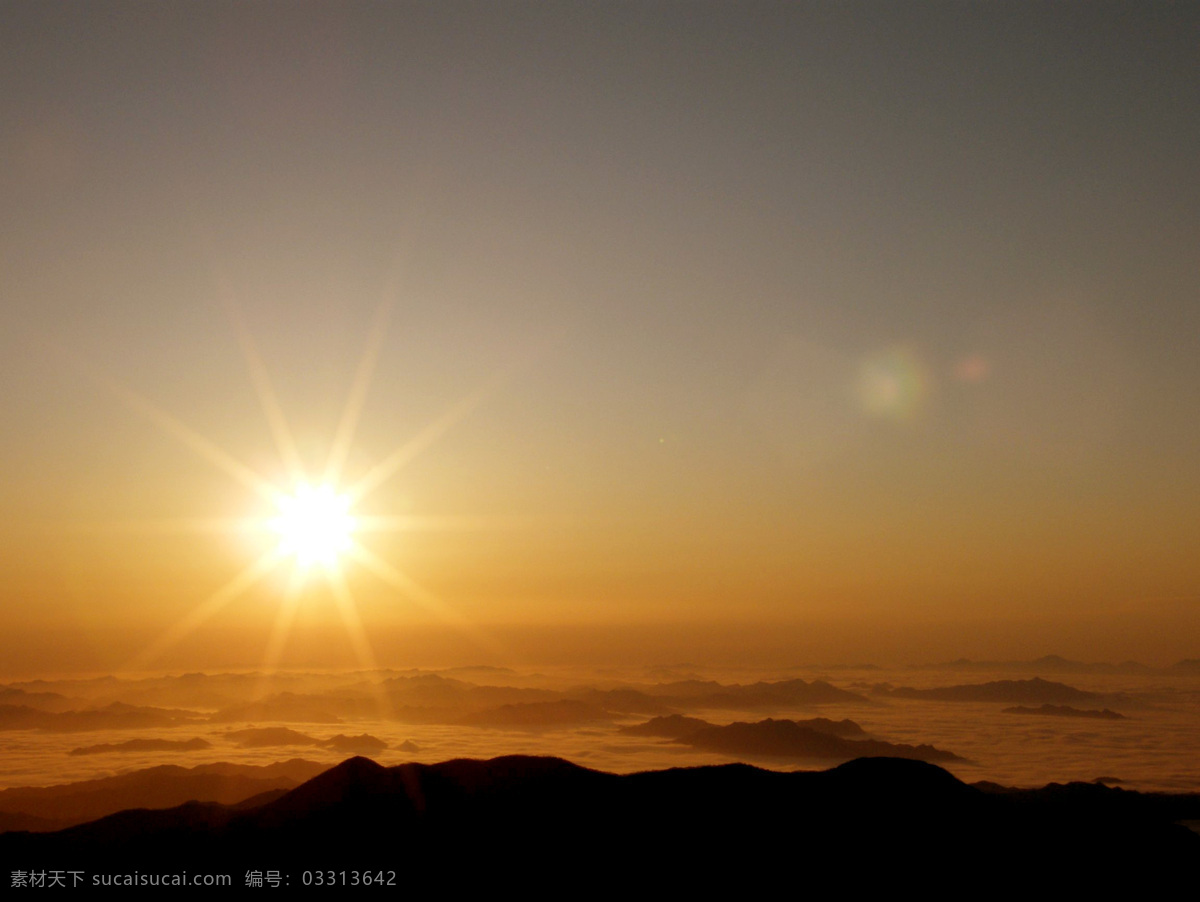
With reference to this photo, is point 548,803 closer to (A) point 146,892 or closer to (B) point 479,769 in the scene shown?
(B) point 479,769

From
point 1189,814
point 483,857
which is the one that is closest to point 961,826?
point 483,857

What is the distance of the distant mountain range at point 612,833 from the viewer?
54031 millimetres

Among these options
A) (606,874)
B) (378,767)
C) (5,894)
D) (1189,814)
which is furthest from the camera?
(1189,814)

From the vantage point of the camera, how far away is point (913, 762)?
68438mm

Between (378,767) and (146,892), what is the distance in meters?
16.0

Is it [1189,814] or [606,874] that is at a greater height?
[606,874]

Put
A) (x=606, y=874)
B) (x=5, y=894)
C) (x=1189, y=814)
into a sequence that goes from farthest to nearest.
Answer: (x=1189, y=814), (x=5, y=894), (x=606, y=874)

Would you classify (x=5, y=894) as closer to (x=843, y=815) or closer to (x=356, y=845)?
(x=356, y=845)

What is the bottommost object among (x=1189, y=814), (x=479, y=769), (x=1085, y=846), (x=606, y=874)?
(x=1189, y=814)

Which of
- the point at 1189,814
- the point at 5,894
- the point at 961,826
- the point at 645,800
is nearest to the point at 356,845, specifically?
the point at 645,800

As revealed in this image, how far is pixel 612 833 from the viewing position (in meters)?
56.4

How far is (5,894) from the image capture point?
2315 inches

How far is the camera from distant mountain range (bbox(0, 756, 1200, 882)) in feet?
177

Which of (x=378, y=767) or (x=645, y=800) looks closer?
(x=645, y=800)
